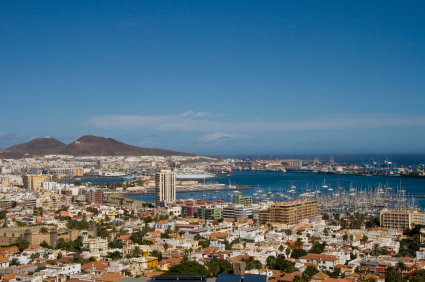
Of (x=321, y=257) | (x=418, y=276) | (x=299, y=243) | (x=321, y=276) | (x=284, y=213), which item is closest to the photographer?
(x=418, y=276)

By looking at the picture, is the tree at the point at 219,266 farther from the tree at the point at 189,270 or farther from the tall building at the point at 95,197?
the tall building at the point at 95,197

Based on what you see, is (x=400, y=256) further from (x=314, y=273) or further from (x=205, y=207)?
(x=205, y=207)

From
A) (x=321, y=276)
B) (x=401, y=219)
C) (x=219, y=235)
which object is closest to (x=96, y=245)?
(x=219, y=235)

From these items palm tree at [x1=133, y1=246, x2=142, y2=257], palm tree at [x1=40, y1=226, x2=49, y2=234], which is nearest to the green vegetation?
palm tree at [x1=133, y1=246, x2=142, y2=257]

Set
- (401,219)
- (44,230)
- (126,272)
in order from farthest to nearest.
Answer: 1. (401,219)
2. (44,230)
3. (126,272)

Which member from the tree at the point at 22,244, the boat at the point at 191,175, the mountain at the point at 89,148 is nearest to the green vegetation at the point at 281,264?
the tree at the point at 22,244

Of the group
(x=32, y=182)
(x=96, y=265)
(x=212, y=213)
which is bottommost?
(x=212, y=213)

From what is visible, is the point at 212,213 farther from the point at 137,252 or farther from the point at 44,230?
the point at 137,252

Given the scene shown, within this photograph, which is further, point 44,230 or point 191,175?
point 191,175
